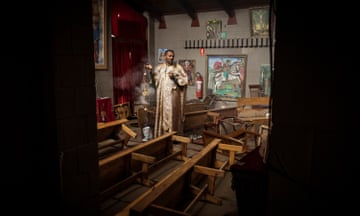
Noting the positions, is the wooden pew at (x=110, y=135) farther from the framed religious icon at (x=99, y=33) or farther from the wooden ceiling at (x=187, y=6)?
the wooden ceiling at (x=187, y=6)

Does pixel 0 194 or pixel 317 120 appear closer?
pixel 317 120

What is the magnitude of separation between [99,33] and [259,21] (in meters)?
5.81

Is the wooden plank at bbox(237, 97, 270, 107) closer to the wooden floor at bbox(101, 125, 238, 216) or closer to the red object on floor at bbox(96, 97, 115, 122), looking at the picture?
the wooden floor at bbox(101, 125, 238, 216)

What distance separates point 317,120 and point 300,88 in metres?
0.22

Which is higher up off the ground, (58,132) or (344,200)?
(58,132)

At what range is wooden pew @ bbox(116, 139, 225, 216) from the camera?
9.28 ft

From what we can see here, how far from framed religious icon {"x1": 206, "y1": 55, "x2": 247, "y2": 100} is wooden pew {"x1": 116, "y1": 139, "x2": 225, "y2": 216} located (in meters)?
6.31

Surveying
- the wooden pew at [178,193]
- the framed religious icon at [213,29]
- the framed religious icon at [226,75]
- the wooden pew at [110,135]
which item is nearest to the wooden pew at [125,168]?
the wooden pew at [178,193]

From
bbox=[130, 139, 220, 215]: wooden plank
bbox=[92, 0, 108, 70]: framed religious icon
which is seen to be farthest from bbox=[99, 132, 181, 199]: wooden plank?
bbox=[92, 0, 108, 70]: framed religious icon

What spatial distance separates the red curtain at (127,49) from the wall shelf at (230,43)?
2.08 m

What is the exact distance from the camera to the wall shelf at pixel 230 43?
10156mm

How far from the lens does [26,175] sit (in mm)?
2299

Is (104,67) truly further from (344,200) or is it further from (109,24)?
(344,200)

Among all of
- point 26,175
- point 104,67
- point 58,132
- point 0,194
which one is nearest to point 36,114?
point 58,132
